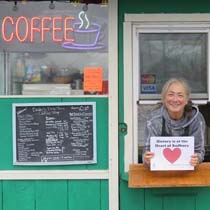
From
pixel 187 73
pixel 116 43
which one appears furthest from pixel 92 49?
pixel 187 73

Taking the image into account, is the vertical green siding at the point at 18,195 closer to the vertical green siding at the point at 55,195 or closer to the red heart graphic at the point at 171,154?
the vertical green siding at the point at 55,195

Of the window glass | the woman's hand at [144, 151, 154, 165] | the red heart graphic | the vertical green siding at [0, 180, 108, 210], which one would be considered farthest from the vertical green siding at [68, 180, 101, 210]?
the window glass

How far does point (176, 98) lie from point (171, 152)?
1.34 ft

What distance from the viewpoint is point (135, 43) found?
4.39 meters

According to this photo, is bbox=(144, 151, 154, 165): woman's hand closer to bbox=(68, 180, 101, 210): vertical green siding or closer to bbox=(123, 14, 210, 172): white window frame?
bbox=(123, 14, 210, 172): white window frame

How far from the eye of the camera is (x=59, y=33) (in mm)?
4418

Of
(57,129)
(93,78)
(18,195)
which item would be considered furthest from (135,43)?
(18,195)

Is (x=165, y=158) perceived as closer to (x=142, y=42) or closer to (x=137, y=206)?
(x=137, y=206)

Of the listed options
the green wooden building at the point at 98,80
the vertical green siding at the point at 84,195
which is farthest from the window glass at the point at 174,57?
the vertical green siding at the point at 84,195

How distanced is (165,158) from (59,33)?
1346 millimetres

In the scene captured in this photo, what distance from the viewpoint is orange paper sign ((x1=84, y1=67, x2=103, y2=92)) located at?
14.5 ft

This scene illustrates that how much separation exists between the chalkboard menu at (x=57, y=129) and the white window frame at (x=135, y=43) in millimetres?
288

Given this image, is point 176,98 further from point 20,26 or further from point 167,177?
point 20,26

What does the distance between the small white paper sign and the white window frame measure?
0.40 meters
